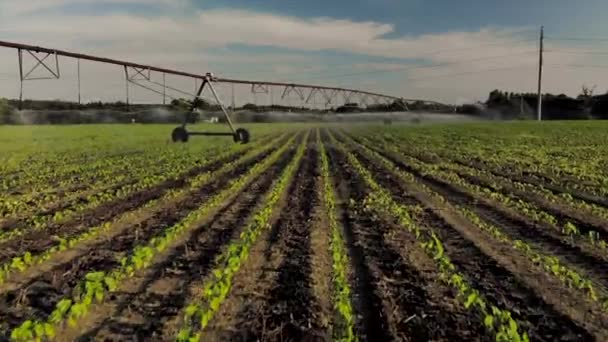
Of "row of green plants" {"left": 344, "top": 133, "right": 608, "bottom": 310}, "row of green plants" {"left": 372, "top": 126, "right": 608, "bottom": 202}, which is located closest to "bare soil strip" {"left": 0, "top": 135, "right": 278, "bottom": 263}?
"row of green plants" {"left": 344, "top": 133, "right": 608, "bottom": 310}

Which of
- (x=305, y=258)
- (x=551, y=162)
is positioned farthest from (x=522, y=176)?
(x=305, y=258)

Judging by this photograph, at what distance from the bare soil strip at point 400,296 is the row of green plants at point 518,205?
8.57 feet

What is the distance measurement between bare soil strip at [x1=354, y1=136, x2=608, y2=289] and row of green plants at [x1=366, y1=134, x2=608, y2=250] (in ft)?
0.57

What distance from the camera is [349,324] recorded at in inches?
191

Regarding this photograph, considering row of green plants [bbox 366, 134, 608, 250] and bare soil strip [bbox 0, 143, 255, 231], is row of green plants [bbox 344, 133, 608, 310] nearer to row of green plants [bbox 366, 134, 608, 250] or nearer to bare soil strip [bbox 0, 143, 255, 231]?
row of green plants [bbox 366, 134, 608, 250]

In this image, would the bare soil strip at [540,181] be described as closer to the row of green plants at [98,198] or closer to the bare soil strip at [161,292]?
the bare soil strip at [161,292]

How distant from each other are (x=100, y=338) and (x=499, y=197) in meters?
9.51

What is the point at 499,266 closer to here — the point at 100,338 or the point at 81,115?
the point at 100,338

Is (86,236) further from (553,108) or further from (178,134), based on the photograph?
(553,108)

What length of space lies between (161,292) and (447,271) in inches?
130

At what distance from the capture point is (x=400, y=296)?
5.95 meters

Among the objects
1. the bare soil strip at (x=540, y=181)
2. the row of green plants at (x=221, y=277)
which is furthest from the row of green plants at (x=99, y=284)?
the bare soil strip at (x=540, y=181)

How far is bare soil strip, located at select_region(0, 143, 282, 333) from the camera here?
5516mm

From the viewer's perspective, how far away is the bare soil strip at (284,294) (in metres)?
4.99
